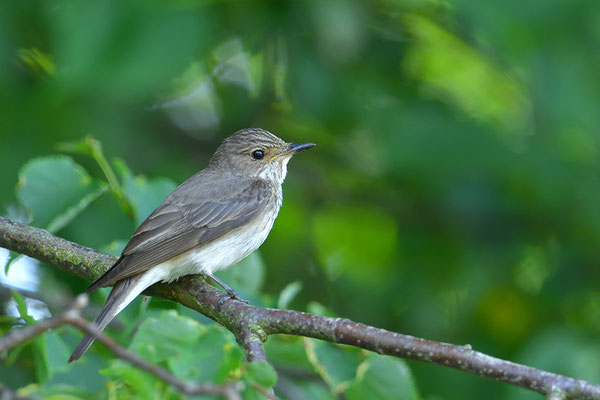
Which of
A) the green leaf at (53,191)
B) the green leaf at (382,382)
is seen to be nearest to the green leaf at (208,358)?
the green leaf at (382,382)

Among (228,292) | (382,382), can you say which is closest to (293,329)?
(382,382)

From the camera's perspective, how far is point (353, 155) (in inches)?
290

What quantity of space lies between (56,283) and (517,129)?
4.17m

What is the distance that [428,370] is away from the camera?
5.76 metres

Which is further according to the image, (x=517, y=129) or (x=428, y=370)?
(x=517, y=129)

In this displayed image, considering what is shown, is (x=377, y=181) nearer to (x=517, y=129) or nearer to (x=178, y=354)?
(x=517, y=129)

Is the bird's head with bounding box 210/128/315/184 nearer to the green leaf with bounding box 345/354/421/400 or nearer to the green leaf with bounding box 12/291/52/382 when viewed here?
the green leaf with bounding box 12/291/52/382

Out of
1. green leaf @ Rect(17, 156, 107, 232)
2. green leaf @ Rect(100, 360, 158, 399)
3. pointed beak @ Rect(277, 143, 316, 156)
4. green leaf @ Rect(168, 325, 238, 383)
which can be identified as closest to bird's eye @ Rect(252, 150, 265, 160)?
pointed beak @ Rect(277, 143, 316, 156)

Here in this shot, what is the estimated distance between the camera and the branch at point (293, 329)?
2.75 meters

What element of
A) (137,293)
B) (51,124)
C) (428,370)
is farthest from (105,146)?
A: (428,370)

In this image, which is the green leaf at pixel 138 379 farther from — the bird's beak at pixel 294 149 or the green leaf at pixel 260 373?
the bird's beak at pixel 294 149

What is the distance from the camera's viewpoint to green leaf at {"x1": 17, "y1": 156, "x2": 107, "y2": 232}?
154 inches

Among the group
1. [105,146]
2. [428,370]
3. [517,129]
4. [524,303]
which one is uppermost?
[517,129]

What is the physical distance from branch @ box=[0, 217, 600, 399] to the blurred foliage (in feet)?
0.42
